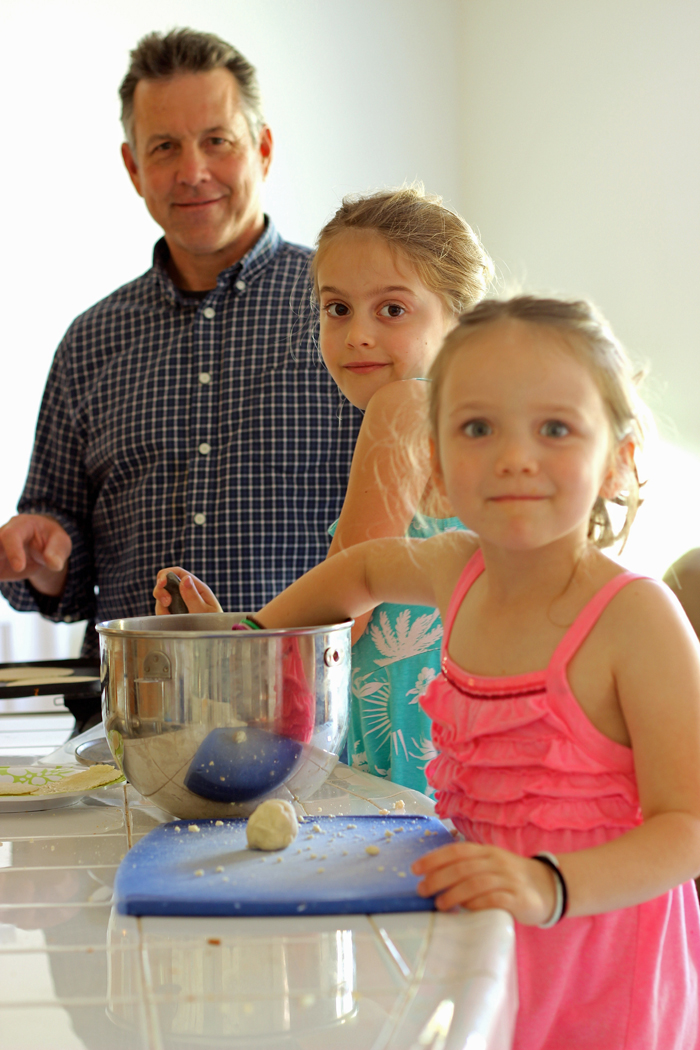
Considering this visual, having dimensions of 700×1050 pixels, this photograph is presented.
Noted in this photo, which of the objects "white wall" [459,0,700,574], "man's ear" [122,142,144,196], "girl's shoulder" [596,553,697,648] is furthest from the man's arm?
"girl's shoulder" [596,553,697,648]

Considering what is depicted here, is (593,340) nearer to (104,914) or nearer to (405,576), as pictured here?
(405,576)

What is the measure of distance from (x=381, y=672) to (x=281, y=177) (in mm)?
2361

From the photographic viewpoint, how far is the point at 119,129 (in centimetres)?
271

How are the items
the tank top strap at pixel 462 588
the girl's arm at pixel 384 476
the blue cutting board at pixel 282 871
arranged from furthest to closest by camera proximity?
1. the girl's arm at pixel 384 476
2. the tank top strap at pixel 462 588
3. the blue cutting board at pixel 282 871

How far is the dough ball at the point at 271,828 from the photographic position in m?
0.55

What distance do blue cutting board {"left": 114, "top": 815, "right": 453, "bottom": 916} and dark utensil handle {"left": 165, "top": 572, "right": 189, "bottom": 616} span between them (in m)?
0.31

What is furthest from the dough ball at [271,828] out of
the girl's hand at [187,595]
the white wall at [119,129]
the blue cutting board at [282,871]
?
the white wall at [119,129]

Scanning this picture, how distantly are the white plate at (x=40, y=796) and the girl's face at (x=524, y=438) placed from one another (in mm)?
394

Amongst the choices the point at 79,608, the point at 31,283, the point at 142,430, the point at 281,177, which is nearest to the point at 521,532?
the point at 142,430

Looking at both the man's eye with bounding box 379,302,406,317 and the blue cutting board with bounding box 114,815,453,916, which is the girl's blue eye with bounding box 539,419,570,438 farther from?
the man's eye with bounding box 379,302,406,317

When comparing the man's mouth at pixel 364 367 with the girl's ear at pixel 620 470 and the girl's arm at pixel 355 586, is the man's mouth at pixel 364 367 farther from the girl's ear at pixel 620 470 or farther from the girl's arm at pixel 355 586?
the girl's ear at pixel 620 470

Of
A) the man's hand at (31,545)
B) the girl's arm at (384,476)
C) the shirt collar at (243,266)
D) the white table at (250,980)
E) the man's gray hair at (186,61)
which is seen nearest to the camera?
the white table at (250,980)

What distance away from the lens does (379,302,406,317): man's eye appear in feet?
3.20

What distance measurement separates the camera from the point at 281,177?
293 cm
